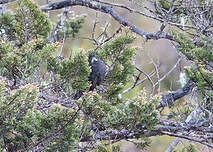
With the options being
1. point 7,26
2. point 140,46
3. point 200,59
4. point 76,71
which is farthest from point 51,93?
point 200,59

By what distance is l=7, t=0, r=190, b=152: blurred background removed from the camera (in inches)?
267

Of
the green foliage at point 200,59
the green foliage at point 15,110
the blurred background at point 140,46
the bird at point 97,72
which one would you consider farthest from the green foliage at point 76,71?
the green foliage at point 200,59

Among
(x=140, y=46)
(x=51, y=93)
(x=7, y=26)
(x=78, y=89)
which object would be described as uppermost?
A: (x=7, y=26)

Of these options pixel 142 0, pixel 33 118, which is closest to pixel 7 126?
pixel 33 118

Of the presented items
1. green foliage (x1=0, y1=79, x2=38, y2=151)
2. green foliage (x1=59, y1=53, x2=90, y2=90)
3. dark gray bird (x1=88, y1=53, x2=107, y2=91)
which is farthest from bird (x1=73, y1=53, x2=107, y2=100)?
green foliage (x1=0, y1=79, x2=38, y2=151)

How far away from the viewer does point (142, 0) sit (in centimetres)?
574

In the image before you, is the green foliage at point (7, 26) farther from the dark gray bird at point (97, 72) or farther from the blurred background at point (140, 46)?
the dark gray bird at point (97, 72)

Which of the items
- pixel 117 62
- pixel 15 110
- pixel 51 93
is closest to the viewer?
pixel 15 110

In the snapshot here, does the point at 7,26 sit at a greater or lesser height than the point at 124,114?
greater

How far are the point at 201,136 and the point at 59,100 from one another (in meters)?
1.50

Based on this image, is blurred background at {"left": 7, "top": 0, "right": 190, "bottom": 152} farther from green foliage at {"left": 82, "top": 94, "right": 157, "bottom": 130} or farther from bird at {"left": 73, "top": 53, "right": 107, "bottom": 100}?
green foliage at {"left": 82, "top": 94, "right": 157, "bottom": 130}

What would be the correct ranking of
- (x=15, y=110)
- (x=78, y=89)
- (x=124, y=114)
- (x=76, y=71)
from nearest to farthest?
(x=15, y=110) → (x=124, y=114) → (x=76, y=71) → (x=78, y=89)

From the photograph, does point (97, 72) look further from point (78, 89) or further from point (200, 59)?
point (200, 59)

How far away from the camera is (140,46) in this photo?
218 inches
